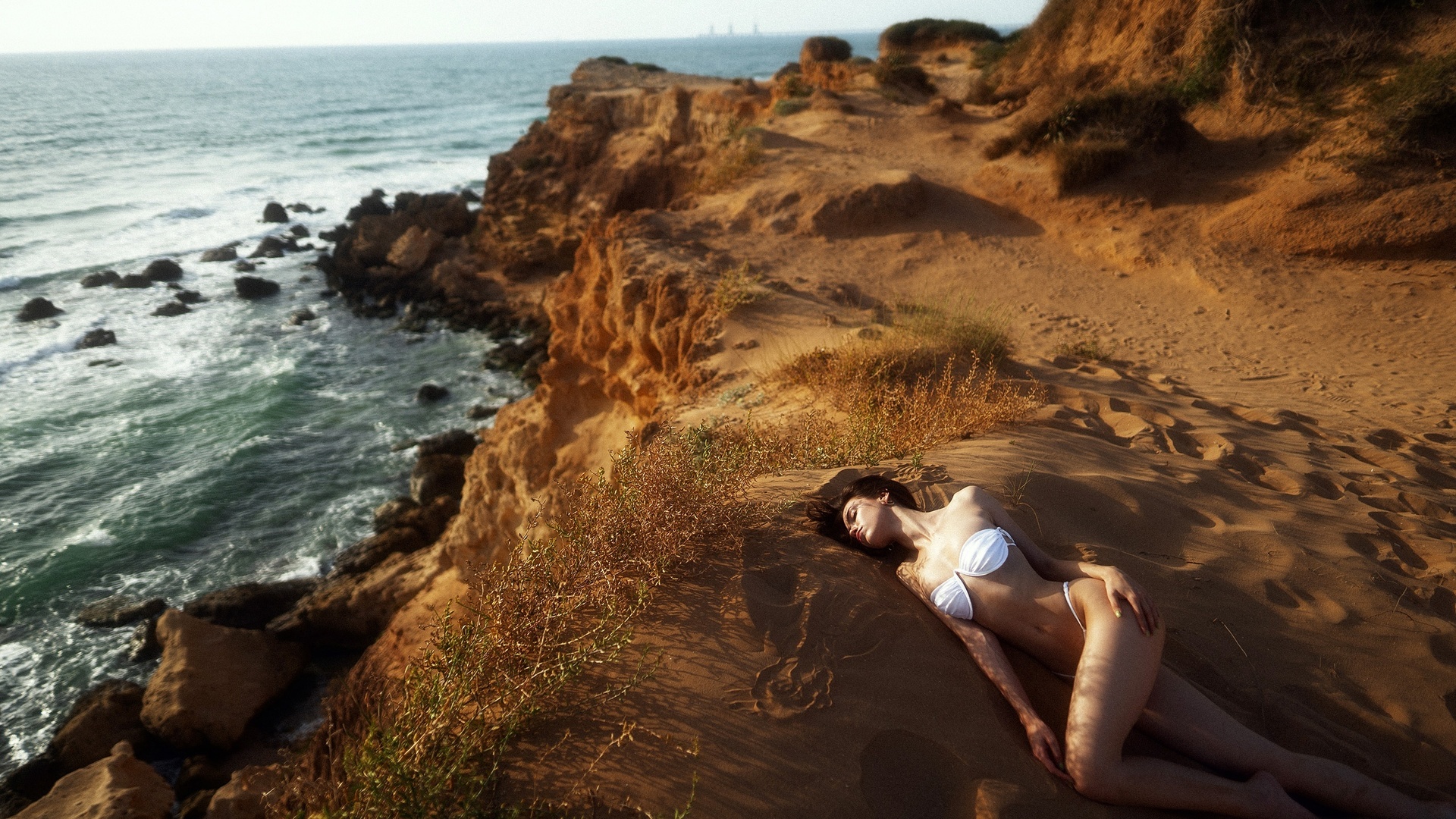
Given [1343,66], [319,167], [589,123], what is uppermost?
[1343,66]

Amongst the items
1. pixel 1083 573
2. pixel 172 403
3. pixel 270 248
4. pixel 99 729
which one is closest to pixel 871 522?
pixel 1083 573

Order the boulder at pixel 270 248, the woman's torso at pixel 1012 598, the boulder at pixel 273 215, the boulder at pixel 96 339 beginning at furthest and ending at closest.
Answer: the boulder at pixel 273 215, the boulder at pixel 270 248, the boulder at pixel 96 339, the woman's torso at pixel 1012 598

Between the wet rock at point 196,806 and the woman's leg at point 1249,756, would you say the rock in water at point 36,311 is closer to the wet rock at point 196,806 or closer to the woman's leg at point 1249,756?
the wet rock at point 196,806

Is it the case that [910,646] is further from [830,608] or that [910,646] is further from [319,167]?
[319,167]

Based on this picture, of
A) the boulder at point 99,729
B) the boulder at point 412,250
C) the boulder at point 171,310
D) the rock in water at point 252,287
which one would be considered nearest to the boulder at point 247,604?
the boulder at point 99,729

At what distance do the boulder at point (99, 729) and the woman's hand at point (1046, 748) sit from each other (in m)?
7.11

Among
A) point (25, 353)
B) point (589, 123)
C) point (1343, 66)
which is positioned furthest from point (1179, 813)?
point (25, 353)

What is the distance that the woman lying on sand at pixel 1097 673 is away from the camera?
7.29 feet

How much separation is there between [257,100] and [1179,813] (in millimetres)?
68842

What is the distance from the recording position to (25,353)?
14.5m

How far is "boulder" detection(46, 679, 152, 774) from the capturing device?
19.9 ft

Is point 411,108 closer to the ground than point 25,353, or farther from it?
farther from it

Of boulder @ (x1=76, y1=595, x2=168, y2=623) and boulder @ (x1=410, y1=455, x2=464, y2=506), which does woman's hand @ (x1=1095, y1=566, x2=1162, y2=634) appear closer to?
boulder @ (x1=410, y1=455, x2=464, y2=506)

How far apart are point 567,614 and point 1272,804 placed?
231 cm
